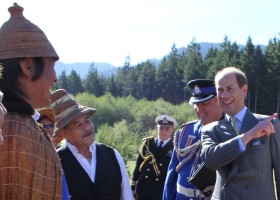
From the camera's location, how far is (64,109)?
12.0 feet

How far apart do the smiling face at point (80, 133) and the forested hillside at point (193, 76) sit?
5992cm

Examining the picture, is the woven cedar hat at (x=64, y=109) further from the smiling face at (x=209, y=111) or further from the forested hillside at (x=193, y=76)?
the forested hillside at (x=193, y=76)

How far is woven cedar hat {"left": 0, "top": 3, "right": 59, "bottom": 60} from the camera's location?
6.73ft

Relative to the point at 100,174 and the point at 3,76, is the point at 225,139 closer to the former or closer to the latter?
the point at 100,174

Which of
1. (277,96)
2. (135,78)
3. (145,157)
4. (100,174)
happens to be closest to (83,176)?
(100,174)

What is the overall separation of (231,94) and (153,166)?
393 centimetres

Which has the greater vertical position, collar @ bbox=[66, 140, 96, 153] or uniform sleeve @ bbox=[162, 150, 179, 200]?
collar @ bbox=[66, 140, 96, 153]

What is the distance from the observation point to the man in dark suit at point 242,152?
3.36m

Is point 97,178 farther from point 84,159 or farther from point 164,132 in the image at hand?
point 164,132

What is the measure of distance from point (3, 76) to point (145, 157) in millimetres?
5612

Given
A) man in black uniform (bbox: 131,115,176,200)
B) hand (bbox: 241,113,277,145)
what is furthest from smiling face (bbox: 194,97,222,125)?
man in black uniform (bbox: 131,115,176,200)

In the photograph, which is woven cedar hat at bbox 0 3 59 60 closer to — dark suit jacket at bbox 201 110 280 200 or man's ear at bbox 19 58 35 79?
man's ear at bbox 19 58 35 79

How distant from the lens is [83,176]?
342cm

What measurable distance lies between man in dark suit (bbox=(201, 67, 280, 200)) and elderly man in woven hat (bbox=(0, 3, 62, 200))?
1707mm
